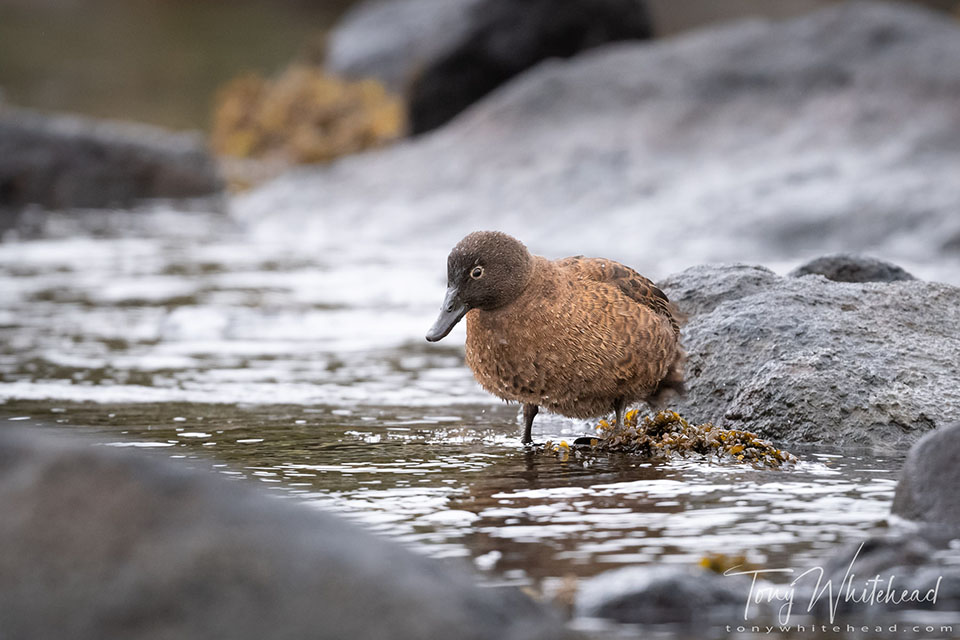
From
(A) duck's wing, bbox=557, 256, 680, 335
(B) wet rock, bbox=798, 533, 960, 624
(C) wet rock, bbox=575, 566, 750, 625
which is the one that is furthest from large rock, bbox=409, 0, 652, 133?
(C) wet rock, bbox=575, 566, 750, 625


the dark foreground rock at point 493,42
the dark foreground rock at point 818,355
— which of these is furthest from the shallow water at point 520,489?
the dark foreground rock at point 493,42

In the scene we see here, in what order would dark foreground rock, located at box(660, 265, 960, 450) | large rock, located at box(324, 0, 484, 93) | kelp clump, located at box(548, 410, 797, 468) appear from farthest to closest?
large rock, located at box(324, 0, 484, 93) < dark foreground rock, located at box(660, 265, 960, 450) < kelp clump, located at box(548, 410, 797, 468)

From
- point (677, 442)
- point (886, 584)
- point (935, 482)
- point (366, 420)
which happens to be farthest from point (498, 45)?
point (886, 584)

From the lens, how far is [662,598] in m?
3.52

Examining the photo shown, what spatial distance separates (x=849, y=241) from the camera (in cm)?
1138

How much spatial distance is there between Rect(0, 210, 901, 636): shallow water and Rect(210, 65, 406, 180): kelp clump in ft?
24.9

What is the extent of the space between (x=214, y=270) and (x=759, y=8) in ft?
82.3

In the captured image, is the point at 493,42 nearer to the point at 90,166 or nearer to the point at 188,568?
the point at 90,166

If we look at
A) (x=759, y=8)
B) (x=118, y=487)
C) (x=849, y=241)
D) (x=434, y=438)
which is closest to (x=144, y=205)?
(x=849, y=241)

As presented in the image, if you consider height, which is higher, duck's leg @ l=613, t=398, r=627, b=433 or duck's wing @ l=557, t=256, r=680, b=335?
duck's wing @ l=557, t=256, r=680, b=335

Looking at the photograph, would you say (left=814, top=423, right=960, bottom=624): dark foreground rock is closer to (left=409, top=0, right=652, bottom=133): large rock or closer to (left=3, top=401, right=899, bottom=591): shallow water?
(left=3, top=401, right=899, bottom=591): shallow water

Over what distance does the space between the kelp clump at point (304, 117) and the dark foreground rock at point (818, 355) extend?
14.6m

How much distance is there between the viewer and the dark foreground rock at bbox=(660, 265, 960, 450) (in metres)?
5.67

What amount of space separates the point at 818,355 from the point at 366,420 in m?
2.39
